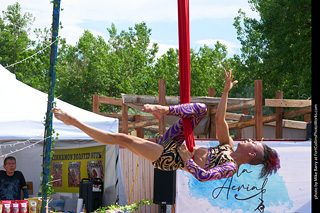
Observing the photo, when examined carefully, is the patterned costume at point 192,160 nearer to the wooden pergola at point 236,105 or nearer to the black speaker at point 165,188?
the black speaker at point 165,188

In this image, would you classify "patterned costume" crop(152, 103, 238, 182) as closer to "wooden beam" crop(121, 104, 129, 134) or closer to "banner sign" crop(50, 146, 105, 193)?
"banner sign" crop(50, 146, 105, 193)

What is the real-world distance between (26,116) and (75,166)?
2753mm

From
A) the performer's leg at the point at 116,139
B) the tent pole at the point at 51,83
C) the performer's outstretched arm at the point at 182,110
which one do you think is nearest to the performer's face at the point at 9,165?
the tent pole at the point at 51,83

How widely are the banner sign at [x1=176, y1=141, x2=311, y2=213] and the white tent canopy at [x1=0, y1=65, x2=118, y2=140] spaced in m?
2.06

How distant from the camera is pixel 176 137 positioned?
15.8ft

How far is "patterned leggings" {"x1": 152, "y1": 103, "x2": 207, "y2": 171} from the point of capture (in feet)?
14.8

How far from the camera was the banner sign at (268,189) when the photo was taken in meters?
8.44

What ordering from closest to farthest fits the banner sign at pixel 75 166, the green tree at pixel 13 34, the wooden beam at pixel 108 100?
the banner sign at pixel 75 166 → the wooden beam at pixel 108 100 → the green tree at pixel 13 34

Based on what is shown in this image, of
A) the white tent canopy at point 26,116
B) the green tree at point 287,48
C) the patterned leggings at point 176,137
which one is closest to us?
the patterned leggings at point 176,137

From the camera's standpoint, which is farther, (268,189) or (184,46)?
(268,189)

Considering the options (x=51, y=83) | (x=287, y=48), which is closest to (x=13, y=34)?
(x=287, y=48)

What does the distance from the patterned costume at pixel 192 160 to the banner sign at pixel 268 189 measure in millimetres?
3777

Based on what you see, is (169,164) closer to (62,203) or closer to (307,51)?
(62,203)

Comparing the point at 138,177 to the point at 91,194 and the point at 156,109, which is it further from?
the point at 156,109
